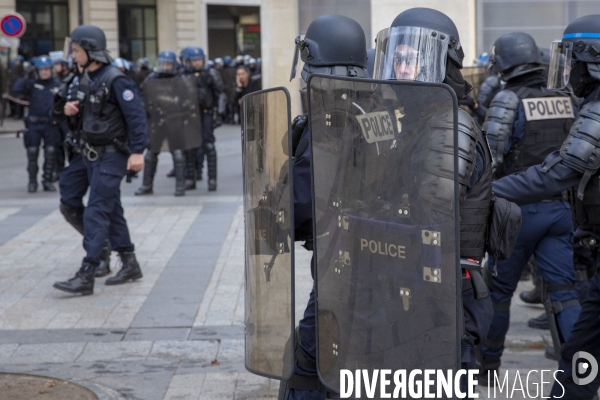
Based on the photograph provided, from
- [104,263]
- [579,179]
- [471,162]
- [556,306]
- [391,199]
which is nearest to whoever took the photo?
[391,199]

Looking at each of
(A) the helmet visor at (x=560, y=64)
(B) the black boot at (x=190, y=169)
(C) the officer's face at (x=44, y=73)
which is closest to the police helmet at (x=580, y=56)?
(A) the helmet visor at (x=560, y=64)

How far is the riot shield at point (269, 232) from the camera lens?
290 cm

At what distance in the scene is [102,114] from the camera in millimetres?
6672

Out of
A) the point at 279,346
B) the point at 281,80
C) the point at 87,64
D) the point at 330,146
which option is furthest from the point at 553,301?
the point at 281,80

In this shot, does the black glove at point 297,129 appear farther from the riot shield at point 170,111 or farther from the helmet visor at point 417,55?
the riot shield at point 170,111

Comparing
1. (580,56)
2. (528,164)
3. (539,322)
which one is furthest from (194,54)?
(580,56)

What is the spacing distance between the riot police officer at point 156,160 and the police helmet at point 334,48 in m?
8.64

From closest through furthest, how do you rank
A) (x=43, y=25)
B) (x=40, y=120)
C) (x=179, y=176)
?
(x=179, y=176) → (x=40, y=120) → (x=43, y=25)

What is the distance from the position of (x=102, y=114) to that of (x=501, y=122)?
311cm

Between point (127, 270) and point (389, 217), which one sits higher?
point (389, 217)

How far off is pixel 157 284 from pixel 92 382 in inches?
91.0

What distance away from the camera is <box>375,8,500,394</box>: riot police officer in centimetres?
301

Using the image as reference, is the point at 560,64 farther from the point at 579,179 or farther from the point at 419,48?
the point at 419,48

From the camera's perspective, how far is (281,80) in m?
12.2
